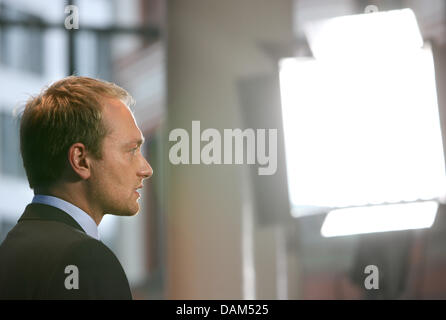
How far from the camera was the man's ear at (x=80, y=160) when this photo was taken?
120 cm

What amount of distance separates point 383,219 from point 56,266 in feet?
3.52

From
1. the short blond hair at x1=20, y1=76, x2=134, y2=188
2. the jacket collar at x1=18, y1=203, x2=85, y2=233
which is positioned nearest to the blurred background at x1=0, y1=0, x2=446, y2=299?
the short blond hair at x1=20, y1=76, x2=134, y2=188

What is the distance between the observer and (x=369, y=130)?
6.45ft

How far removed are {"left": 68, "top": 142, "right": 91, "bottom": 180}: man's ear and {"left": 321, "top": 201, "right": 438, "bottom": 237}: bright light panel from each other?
86cm

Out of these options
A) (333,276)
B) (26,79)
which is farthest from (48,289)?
(26,79)

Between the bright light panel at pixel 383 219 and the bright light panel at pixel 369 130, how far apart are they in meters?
0.02

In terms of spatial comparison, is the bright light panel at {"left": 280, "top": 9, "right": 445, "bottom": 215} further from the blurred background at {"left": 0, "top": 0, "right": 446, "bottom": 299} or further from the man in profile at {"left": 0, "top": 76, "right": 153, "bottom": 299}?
the man in profile at {"left": 0, "top": 76, "right": 153, "bottom": 299}

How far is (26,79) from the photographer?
1059cm

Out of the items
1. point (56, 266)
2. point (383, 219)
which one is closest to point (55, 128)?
point (56, 266)

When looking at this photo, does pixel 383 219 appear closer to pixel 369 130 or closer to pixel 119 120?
pixel 369 130

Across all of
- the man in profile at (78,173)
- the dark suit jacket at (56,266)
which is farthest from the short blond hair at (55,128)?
the dark suit jacket at (56,266)

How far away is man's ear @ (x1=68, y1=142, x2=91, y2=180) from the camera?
120cm

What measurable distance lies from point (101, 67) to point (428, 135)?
23.3 ft
